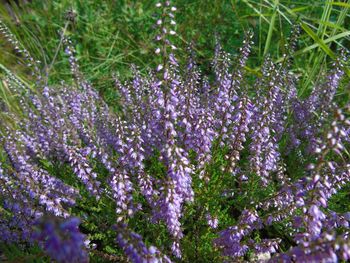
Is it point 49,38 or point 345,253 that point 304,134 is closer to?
point 345,253

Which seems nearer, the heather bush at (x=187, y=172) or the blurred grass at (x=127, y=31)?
the heather bush at (x=187, y=172)

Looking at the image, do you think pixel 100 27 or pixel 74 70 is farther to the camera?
pixel 100 27

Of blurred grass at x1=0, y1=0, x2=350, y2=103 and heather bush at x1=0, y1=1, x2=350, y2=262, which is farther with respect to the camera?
blurred grass at x1=0, y1=0, x2=350, y2=103

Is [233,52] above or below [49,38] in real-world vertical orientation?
below

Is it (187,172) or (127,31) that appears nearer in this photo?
(187,172)

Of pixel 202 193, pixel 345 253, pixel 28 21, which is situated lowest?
pixel 345 253

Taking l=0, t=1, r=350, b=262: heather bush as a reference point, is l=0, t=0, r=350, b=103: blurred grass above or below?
above

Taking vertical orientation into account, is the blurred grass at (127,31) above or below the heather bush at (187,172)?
above

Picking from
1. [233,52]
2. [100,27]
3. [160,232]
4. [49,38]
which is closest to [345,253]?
[160,232]
